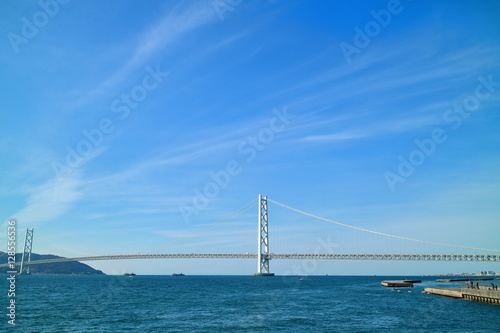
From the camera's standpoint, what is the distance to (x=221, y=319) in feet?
99.7

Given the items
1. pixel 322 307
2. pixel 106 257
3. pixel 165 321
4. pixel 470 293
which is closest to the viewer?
pixel 165 321

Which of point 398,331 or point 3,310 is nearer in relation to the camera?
point 398,331

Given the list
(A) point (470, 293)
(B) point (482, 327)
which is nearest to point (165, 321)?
(B) point (482, 327)

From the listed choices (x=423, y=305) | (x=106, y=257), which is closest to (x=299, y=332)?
(x=423, y=305)

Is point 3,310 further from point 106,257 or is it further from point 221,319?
point 106,257

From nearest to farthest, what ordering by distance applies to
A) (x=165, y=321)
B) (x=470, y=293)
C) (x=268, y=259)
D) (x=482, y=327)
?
1. (x=482, y=327)
2. (x=165, y=321)
3. (x=470, y=293)
4. (x=268, y=259)

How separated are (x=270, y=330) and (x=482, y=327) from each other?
1555cm

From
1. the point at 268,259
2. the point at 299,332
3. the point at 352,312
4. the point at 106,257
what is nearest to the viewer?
the point at 299,332

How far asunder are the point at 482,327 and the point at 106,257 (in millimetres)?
111297

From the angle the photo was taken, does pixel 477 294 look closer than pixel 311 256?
Yes

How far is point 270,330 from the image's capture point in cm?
2569

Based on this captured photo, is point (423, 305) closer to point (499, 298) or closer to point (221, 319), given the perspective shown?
point (499, 298)

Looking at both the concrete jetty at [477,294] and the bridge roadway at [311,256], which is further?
the bridge roadway at [311,256]

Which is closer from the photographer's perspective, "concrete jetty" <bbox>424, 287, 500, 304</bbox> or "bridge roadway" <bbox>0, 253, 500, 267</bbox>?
"concrete jetty" <bbox>424, 287, 500, 304</bbox>
